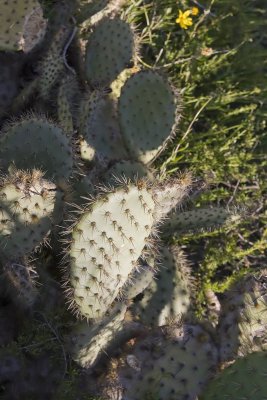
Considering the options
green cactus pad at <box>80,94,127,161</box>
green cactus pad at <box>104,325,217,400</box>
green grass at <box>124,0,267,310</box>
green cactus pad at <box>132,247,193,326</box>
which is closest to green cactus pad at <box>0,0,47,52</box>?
green cactus pad at <box>80,94,127,161</box>

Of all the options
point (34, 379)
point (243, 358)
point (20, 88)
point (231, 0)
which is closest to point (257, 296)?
point (243, 358)

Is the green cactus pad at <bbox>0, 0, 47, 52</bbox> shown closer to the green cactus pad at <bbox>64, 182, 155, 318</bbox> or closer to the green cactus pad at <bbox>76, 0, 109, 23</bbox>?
the green cactus pad at <bbox>76, 0, 109, 23</bbox>

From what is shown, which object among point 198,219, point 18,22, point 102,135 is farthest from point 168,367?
point 18,22

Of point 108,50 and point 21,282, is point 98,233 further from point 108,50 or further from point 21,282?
point 108,50

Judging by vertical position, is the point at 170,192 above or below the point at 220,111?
above

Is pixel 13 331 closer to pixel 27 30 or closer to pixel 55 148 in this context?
pixel 55 148

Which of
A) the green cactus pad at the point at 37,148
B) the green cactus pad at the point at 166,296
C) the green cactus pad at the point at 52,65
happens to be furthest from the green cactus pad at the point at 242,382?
the green cactus pad at the point at 52,65

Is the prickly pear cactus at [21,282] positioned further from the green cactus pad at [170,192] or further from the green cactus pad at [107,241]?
the green cactus pad at [170,192]
